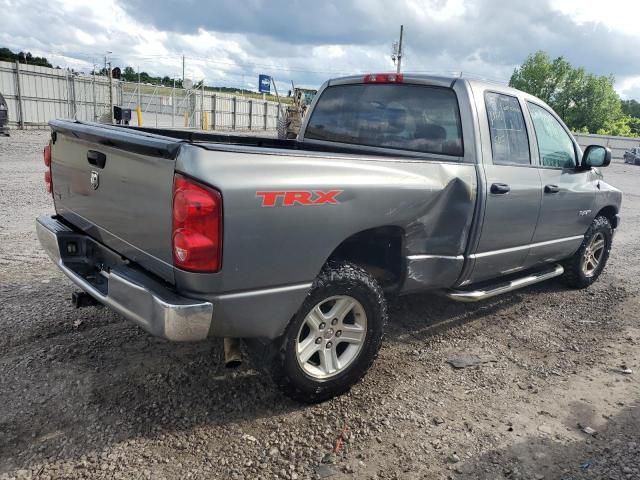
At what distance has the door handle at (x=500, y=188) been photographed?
380cm

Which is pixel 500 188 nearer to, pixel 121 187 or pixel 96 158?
pixel 121 187

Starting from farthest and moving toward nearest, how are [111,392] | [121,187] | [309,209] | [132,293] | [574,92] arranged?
[574,92] → [111,392] → [121,187] → [309,209] → [132,293]

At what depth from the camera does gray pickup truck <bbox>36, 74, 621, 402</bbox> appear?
244cm

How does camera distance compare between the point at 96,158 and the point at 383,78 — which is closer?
the point at 96,158

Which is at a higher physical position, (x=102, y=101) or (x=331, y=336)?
(x=102, y=101)

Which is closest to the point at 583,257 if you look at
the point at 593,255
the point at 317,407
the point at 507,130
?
the point at 593,255

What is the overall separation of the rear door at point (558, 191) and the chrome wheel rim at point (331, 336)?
206 centimetres

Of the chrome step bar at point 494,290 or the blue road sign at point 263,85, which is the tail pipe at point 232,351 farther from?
the blue road sign at point 263,85

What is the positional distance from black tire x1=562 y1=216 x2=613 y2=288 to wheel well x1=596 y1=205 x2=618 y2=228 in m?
0.06

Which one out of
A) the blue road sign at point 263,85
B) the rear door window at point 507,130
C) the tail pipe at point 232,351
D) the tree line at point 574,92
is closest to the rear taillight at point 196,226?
the tail pipe at point 232,351

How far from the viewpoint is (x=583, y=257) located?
18.1ft

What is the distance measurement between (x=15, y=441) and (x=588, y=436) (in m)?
3.13

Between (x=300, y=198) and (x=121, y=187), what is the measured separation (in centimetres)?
99

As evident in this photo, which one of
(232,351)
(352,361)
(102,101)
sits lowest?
(352,361)
